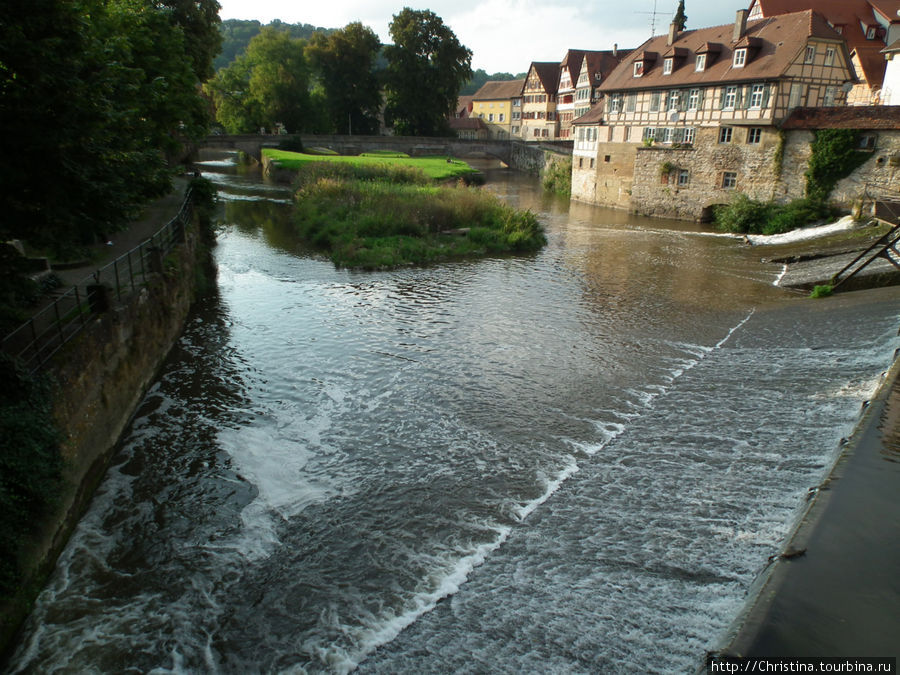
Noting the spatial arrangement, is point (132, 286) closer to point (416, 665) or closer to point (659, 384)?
point (416, 665)

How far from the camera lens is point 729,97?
33781 millimetres

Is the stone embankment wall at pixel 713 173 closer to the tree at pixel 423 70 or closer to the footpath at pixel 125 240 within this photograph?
the footpath at pixel 125 240

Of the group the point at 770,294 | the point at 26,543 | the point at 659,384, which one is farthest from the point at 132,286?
the point at 770,294

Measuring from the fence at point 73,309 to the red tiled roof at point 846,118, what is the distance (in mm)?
30607

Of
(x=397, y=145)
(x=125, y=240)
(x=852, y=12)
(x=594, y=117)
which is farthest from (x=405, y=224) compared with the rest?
(x=397, y=145)

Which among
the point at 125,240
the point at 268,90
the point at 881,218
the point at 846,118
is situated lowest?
the point at 125,240

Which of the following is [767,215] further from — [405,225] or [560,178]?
[560,178]

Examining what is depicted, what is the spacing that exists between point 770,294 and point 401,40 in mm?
65444

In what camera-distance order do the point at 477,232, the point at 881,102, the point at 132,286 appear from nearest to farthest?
the point at 132,286 < the point at 477,232 < the point at 881,102

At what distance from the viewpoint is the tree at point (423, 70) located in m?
73.6

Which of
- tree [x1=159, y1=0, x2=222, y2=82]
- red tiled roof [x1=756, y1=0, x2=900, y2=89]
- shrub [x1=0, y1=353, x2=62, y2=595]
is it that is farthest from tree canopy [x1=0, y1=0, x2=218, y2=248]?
red tiled roof [x1=756, y1=0, x2=900, y2=89]

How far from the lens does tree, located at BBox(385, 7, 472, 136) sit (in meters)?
73.6

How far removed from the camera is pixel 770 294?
67.3ft

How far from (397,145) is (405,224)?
4868cm
